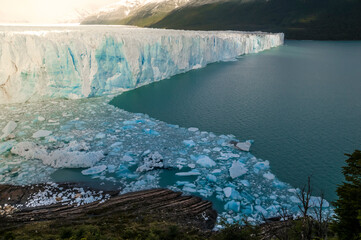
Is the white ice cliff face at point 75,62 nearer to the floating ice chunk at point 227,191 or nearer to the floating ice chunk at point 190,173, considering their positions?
the floating ice chunk at point 190,173

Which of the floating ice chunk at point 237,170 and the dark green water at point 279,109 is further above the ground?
the dark green water at point 279,109

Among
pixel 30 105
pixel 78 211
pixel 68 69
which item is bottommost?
pixel 78 211

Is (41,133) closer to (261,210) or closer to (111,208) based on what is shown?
(111,208)

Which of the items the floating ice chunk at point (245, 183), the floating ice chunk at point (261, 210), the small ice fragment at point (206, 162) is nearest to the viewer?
the floating ice chunk at point (261, 210)

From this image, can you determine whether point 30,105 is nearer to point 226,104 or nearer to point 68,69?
point 68,69

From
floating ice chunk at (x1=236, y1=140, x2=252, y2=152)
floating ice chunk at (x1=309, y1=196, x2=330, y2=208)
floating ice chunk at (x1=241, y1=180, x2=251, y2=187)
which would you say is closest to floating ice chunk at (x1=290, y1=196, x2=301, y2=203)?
floating ice chunk at (x1=309, y1=196, x2=330, y2=208)

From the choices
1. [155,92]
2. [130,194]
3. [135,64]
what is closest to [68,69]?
[135,64]

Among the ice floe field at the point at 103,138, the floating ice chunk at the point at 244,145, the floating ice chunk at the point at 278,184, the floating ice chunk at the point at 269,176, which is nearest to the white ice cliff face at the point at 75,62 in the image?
the ice floe field at the point at 103,138
